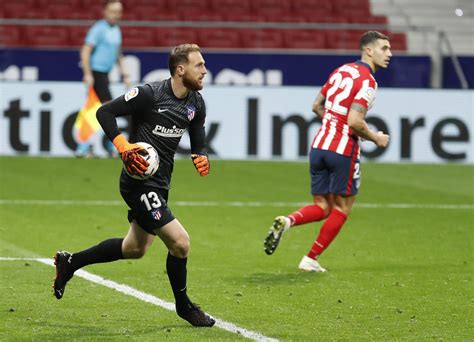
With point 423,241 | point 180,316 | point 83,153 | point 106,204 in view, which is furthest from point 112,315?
point 83,153

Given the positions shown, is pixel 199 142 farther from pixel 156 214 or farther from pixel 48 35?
pixel 48 35

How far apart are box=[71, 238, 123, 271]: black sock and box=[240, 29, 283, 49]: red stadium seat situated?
551 inches

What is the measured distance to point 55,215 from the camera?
518 inches

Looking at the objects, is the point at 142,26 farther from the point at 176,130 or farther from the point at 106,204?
the point at 176,130

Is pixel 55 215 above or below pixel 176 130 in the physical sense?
below

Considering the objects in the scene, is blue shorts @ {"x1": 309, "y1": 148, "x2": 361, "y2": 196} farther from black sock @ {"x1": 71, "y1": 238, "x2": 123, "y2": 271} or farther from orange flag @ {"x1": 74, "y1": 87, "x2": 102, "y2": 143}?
orange flag @ {"x1": 74, "y1": 87, "x2": 102, "y2": 143}

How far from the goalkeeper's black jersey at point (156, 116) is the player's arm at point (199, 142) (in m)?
0.09

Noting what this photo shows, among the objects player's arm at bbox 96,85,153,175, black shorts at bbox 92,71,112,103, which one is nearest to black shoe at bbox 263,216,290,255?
player's arm at bbox 96,85,153,175

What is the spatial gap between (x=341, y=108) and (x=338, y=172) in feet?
1.80

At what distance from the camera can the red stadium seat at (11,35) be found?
21472 mm

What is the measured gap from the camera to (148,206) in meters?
7.68

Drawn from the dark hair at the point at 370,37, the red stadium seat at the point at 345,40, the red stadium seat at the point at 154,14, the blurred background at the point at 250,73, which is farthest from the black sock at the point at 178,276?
the red stadium seat at the point at 154,14

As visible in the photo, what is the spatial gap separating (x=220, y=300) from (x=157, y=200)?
129 centimetres

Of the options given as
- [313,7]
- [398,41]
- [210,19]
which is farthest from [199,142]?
[313,7]
